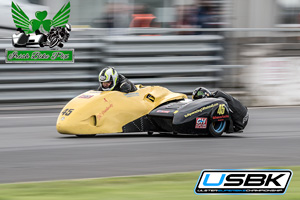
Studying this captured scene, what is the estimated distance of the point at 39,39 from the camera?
45.3 ft

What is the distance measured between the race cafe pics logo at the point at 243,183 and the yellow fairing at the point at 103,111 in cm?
403

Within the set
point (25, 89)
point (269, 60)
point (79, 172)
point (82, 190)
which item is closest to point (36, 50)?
point (25, 89)

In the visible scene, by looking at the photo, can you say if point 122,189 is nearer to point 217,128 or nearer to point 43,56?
point 217,128

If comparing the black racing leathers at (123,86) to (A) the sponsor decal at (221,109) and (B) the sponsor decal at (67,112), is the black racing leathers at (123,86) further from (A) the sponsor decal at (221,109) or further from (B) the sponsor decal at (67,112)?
(A) the sponsor decal at (221,109)

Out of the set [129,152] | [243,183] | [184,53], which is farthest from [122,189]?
[184,53]

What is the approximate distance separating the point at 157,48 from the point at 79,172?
722 centimetres

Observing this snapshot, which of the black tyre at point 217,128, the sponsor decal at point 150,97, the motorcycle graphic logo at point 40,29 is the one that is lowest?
the black tyre at point 217,128

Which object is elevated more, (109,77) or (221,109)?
(109,77)

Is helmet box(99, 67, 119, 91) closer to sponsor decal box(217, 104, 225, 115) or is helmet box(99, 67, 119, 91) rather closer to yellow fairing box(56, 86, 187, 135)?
yellow fairing box(56, 86, 187, 135)

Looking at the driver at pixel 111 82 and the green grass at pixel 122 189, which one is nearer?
the green grass at pixel 122 189

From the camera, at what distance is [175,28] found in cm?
1414

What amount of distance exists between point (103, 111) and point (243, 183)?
4.37 meters

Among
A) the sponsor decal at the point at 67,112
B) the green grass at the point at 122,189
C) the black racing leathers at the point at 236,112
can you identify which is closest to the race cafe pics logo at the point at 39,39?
the sponsor decal at the point at 67,112

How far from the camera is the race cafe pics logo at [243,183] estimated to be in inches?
209
